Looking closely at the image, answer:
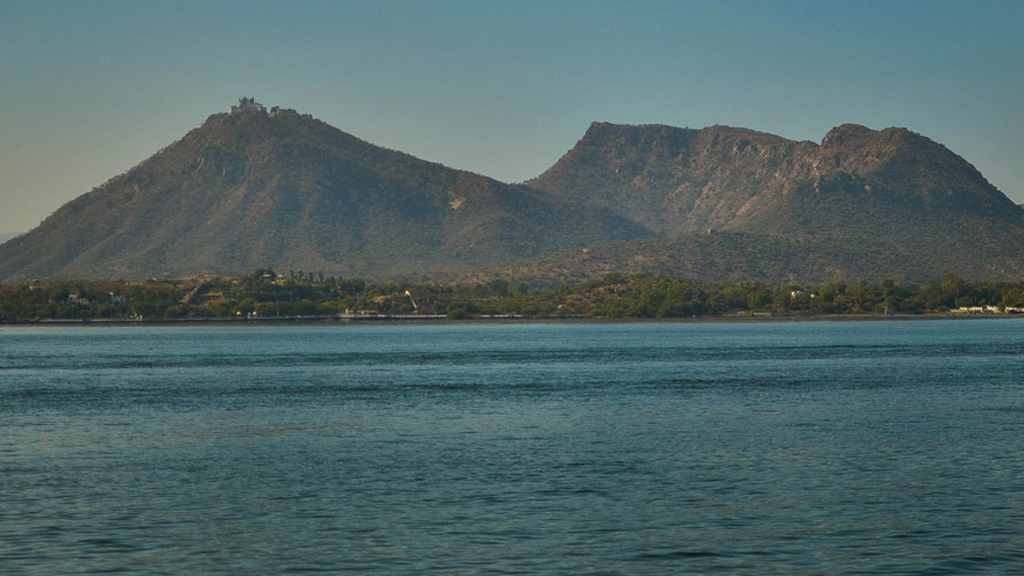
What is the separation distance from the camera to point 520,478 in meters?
46.6

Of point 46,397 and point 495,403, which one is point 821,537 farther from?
point 46,397

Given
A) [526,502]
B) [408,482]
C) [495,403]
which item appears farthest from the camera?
[495,403]

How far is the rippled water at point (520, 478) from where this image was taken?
34.1 m

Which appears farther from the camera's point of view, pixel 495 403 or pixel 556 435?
pixel 495 403

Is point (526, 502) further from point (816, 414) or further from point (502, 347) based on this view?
point (502, 347)

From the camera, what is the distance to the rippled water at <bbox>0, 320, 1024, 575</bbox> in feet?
112

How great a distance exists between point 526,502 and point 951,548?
542 inches

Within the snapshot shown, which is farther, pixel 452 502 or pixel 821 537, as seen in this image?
pixel 452 502

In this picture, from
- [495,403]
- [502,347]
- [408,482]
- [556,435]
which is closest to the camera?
[408,482]

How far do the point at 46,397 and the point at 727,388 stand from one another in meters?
50.3

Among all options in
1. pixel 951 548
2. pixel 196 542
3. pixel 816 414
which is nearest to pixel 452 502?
pixel 196 542

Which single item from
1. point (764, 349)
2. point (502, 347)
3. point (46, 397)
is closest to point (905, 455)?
point (46, 397)

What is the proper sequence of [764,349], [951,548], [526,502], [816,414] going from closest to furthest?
[951,548] → [526,502] → [816,414] → [764,349]

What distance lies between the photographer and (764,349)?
164000 millimetres
